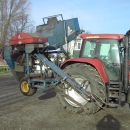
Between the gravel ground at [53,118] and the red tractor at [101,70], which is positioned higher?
the red tractor at [101,70]

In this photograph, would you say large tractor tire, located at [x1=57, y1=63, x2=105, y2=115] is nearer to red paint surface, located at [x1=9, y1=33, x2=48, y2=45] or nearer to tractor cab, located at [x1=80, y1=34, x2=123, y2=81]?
tractor cab, located at [x1=80, y1=34, x2=123, y2=81]

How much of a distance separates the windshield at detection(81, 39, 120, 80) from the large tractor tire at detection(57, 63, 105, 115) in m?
0.38

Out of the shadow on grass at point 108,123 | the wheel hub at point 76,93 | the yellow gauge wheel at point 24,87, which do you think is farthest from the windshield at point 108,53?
the yellow gauge wheel at point 24,87

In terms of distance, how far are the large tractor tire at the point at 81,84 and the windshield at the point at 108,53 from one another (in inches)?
15.1

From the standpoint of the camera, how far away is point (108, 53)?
18.6 ft

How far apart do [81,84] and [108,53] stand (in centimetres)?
103

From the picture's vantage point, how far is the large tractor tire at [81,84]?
5.31m

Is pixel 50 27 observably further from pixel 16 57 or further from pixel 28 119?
pixel 28 119

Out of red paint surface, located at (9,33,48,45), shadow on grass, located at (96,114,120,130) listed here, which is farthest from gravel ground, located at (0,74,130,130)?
red paint surface, located at (9,33,48,45)

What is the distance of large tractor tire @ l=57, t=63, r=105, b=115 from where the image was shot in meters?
5.31

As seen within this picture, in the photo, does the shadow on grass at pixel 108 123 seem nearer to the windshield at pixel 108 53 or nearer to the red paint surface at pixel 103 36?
the windshield at pixel 108 53

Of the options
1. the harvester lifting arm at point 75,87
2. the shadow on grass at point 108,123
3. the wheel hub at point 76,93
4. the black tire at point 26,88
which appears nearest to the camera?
the shadow on grass at point 108,123

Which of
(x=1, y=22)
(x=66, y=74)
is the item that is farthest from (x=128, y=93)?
(x=1, y=22)

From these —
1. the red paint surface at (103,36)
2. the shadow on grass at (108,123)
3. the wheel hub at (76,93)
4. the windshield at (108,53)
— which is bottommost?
the shadow on grass at (108,123)
